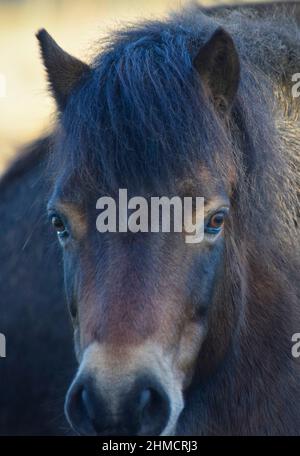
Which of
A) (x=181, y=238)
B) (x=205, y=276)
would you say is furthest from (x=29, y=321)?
(x=181, y=238)

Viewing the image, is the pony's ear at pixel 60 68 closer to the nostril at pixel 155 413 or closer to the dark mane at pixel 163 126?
the dark mane at pixel 163 126

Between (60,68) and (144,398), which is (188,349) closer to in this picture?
(144,398)

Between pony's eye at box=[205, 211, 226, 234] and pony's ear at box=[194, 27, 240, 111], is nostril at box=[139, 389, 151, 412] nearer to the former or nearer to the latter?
pony's eye at box=[205, 211, 226, 234]

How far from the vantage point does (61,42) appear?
13867mm

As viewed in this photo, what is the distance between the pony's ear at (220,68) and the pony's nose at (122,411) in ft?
4.12

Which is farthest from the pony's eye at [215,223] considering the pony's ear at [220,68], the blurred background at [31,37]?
the blurred background at [31,37]

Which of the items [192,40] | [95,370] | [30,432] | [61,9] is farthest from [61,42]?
[95,370]

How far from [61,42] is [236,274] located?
36.2 ft

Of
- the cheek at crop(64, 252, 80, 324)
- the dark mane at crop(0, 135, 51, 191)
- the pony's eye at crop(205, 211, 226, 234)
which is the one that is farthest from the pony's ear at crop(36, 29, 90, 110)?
the dark mane at crop(0, 135, 51, 191)

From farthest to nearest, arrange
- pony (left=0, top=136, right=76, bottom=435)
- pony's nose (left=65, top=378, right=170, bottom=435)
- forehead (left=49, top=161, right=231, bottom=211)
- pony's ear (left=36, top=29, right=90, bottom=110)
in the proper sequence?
pony (left=0, top=136, right=76, bottom=435)
pony's ear (left=36, top=29, right=90, bottom=110)
forehead (left=49, top=161, right=231, bottom=211)
pony's nose (left=65, top=378, right=170, bottom=435)

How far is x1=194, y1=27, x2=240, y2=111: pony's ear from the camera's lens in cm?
332

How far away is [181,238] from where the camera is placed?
123 inches

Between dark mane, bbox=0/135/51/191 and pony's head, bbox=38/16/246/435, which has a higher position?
dark mane, bbox=0/135/51/191

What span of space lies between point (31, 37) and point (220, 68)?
40.7ft
